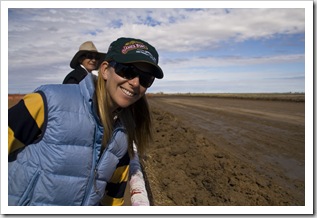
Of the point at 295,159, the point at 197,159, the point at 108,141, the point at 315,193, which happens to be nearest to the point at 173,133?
the point at 197,159

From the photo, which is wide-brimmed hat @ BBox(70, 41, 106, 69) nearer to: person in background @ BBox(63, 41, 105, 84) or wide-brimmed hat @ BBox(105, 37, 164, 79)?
person in background @ BBox(63, 41, 105, 84)

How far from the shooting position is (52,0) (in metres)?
2.62

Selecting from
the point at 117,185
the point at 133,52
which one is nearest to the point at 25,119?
the point at 133,52

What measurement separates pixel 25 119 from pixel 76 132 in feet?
0.93

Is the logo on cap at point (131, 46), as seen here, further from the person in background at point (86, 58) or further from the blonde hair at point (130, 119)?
the person in background at point (86, 58)

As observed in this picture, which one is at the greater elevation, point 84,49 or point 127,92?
point 84,49

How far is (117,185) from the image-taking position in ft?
7.13

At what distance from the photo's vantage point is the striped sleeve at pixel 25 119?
1581 millimetres

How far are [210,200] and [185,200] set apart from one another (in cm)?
39

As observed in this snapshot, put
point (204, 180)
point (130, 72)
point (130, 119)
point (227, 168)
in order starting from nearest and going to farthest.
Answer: point (130, 72), point (130, 119), point (204, 180), point (227, 168)

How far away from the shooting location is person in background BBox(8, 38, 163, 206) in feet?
5.41

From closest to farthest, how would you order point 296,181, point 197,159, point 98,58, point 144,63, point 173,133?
point 144,63 → point 98,58 → point 296,181 → point 197,159 → point 173,133

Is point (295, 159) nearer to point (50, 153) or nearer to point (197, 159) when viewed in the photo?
point (197, 159)

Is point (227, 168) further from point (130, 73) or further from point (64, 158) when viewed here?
point (64, 158)
